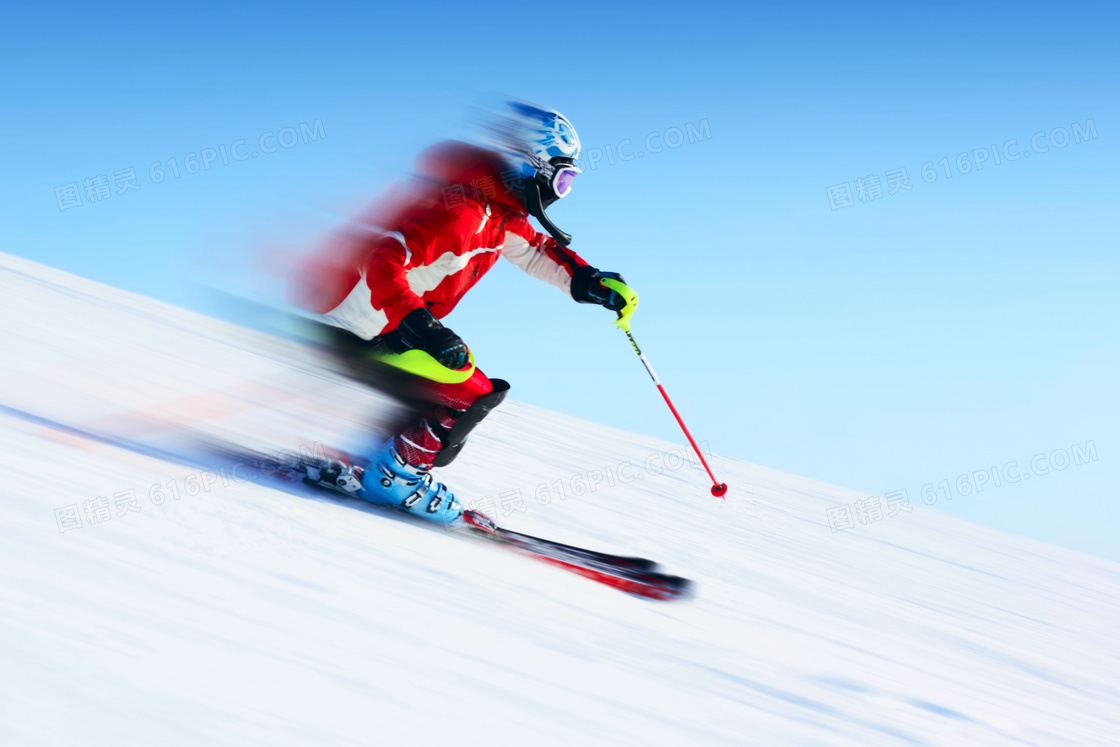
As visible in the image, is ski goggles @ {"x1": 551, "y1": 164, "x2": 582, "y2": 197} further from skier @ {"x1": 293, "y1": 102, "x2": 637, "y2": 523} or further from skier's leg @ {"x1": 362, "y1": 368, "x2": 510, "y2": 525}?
skier's leg @ {"x1": 362, "y1": 368, "x2": 510, "y2": 525}

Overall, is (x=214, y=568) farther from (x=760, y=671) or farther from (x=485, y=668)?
(x=760, y=671)

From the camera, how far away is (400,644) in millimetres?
1690

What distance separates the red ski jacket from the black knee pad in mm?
404

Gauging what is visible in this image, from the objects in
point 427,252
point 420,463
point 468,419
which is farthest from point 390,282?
point 420,463

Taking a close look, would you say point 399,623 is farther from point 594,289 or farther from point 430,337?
point 594,289

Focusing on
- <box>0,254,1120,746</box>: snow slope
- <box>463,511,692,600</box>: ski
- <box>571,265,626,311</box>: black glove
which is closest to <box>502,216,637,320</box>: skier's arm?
<box>571,265,626,311</box>: black glove

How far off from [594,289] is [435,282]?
0.82m

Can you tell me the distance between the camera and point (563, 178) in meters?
3.10

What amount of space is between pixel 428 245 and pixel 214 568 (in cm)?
147

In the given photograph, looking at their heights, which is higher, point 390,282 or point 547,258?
point 547,258

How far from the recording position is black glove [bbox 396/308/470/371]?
8.95 feet

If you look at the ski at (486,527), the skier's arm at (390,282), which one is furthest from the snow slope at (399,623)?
the skier's arm at (390,282)

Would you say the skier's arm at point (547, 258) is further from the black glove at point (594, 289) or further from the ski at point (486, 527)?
the ski at point (486, 527)

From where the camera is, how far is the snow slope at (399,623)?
132cm
